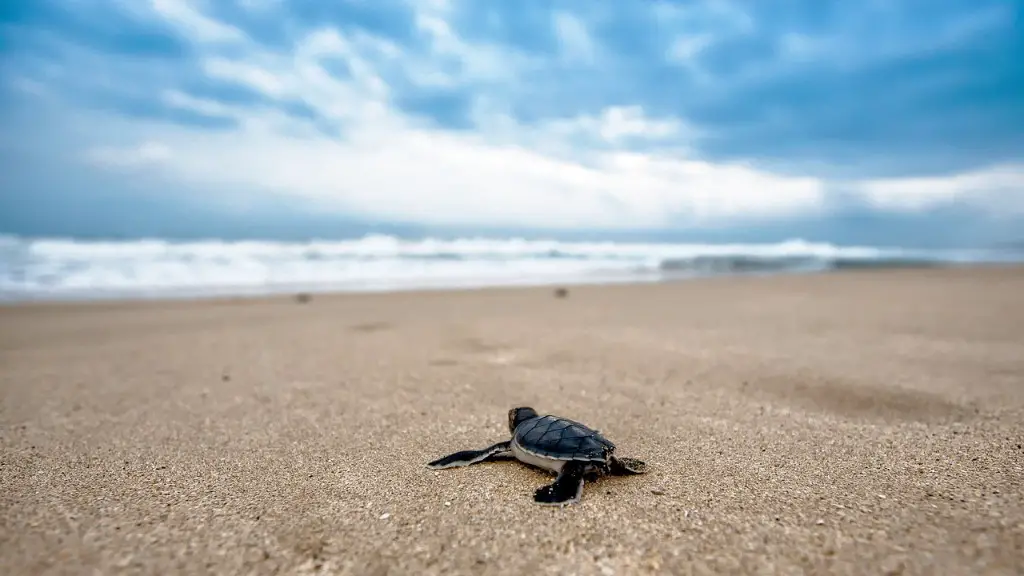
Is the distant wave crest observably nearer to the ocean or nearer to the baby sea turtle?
the ocean

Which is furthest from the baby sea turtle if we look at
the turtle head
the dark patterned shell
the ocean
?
the ocean

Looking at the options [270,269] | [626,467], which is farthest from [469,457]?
[270,269]

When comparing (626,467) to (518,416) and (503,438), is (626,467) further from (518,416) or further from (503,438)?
(503,438)

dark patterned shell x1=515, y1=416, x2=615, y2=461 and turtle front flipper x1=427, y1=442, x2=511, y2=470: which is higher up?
dark patterned shell x1=515, y1=416, x2=615, y2=461

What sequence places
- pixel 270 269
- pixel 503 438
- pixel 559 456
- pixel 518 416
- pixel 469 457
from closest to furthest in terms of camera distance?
1. pixel 559 456
2. pixel 469 457
3. pixel 518 416
4. pixel 503 438
5. pixel 270 269

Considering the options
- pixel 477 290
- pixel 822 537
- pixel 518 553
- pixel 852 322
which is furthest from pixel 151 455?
pixel 477 290

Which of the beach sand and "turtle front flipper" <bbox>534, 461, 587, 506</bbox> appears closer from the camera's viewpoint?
the beach sand

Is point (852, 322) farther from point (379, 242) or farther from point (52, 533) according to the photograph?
point (379, 242)
